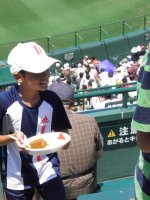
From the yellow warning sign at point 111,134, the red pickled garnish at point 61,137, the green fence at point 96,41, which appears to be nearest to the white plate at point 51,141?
the red pickled garnish at point 61,137

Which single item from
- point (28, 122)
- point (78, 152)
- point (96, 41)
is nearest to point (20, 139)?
point (28, 122)

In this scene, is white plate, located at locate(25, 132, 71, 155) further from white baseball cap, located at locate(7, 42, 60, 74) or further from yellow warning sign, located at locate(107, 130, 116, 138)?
yellow warning sign, located at locate(107, 130, 116, 138)

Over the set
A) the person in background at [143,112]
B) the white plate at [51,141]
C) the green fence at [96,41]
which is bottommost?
the white plate at [51,141]

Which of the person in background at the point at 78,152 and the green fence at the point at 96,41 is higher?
the green fence at the point at 96,41

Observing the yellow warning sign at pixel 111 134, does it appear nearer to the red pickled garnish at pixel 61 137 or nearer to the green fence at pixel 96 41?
the red pickled garnish at pixel 61 137

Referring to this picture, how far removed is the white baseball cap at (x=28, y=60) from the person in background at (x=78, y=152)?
2.42 ft

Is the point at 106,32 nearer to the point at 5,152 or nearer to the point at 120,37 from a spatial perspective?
the point at 120,37

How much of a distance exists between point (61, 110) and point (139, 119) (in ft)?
4.59

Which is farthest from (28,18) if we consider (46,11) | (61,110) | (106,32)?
(61,110)

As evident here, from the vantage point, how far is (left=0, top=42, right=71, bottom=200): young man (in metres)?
3.29

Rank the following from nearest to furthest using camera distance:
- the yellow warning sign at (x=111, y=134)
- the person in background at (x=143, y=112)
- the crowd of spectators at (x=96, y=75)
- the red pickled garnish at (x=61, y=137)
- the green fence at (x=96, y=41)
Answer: the person in background at (x=143, y=112)
the red pickled garnish at (x=61, y=137)
the yellow warning sign at (x=111, y=134)
the crowd of spectators at (x=96, y=75)
the green fence at (x=96, y=41)

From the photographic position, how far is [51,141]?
10.9 feet

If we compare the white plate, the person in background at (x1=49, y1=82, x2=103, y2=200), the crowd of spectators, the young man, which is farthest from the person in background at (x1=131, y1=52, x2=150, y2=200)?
the crowd of spectators

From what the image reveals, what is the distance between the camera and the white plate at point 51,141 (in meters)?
3.19
